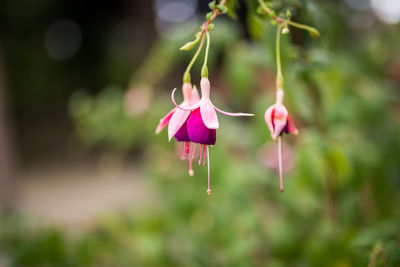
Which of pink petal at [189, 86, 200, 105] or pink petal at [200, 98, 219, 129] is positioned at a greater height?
pink petal at [189, 86, 200, 105]

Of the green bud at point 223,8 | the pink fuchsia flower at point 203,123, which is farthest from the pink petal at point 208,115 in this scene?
the green bud at point 223,8

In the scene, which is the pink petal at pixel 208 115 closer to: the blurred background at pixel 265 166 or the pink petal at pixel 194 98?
the pink petal at pixel 194 98

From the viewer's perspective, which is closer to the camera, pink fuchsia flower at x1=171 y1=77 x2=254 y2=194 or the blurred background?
pink fuchsia flower at x1=171 y1=77 x2=254 y2=194

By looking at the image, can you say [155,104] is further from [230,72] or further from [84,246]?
[84,246]

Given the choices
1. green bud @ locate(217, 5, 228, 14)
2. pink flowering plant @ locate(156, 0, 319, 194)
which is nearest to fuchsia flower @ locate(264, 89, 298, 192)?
pink flowering plant @ locate(156, 0, 319, 194)

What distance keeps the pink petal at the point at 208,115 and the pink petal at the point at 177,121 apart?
0.02m

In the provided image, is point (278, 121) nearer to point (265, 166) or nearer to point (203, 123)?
point (203, 123)

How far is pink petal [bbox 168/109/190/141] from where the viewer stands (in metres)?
0.35

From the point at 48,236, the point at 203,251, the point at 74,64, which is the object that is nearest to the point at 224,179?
the point at 203,251

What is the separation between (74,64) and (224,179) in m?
4.08

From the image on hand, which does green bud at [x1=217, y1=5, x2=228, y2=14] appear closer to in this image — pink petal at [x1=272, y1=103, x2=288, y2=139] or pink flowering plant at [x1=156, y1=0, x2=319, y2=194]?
pink flowering plant at [x1=156, y1=0, x2=319, y2=194]

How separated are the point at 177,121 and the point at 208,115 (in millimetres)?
33

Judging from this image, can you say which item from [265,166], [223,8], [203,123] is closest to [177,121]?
[203,123]

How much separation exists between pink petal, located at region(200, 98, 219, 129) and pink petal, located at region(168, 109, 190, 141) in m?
0.02
